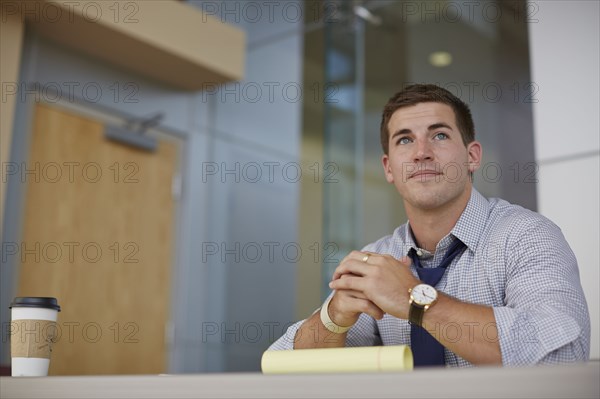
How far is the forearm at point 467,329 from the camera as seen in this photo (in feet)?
3.30

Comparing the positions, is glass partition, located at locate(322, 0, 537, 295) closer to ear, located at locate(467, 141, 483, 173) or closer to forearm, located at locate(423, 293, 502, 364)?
ear, located at locate(467, 141, 483, 173)

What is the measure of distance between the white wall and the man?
31 cm

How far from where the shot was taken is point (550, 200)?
175cm

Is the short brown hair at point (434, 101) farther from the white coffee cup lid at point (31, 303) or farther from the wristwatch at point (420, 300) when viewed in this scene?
the white coffee cup lid at point (31, 303)

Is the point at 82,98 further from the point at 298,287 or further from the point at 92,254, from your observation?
A: the point at 298,287

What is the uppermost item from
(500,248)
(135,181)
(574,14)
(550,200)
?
(574,14)

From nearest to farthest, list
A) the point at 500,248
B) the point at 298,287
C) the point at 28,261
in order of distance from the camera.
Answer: the point at 500,248 < the point at 28,261 < the point at 298,287

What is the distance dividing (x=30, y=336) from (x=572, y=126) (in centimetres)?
136

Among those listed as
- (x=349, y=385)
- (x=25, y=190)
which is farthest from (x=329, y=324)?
(x=25, y=190)

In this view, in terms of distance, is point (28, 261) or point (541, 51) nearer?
point (541, 51)

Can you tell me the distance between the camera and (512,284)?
1154mm

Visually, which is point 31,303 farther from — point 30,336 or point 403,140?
point 403,140

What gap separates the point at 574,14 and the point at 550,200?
0.49 m

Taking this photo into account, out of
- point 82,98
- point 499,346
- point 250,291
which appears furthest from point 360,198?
point 499,346
